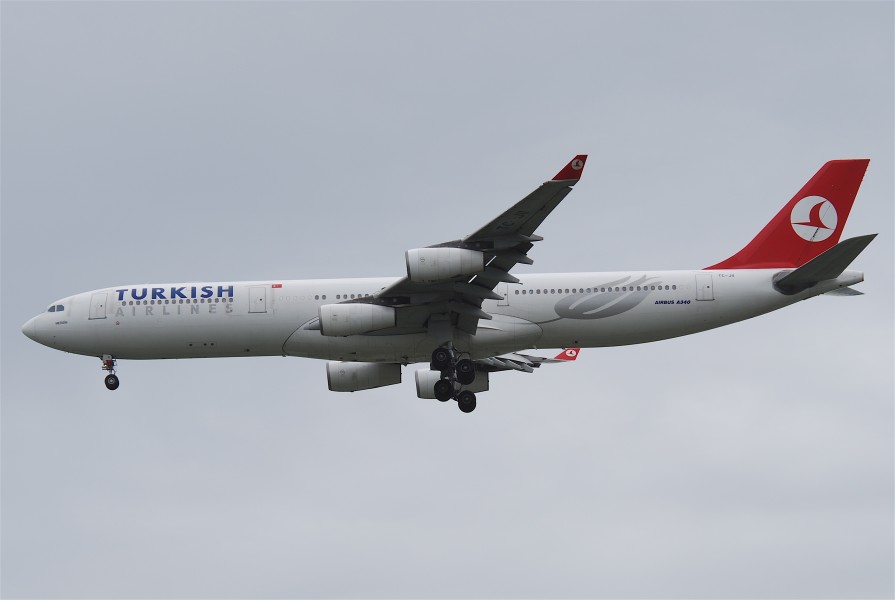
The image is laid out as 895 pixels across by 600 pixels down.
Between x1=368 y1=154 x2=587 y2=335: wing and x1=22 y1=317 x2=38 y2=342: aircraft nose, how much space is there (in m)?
12.3

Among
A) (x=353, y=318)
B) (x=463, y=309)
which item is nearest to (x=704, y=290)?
(x=463, y=309)

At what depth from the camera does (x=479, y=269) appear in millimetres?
34594

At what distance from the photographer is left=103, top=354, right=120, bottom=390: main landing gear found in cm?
4144

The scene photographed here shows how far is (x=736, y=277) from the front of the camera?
39.8m

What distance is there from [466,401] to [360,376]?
13.2 feet

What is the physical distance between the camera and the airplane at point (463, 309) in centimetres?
3803

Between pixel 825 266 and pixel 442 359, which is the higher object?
pixel 825 266

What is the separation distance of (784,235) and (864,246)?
184 inches

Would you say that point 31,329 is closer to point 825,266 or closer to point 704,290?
point 704,290

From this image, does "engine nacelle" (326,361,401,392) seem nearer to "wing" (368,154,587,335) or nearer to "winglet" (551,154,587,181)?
"wing" (368,154,587,335)

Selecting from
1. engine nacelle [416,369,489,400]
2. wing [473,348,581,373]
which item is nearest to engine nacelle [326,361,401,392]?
engine nacelle [416,369,489,400]

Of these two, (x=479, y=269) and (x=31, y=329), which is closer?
(x=479, y=269)

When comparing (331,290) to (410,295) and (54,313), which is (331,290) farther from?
(54,313)

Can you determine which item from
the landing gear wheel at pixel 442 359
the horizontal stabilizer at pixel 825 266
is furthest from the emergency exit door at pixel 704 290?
the landing gear wheel at pixel 442 359
